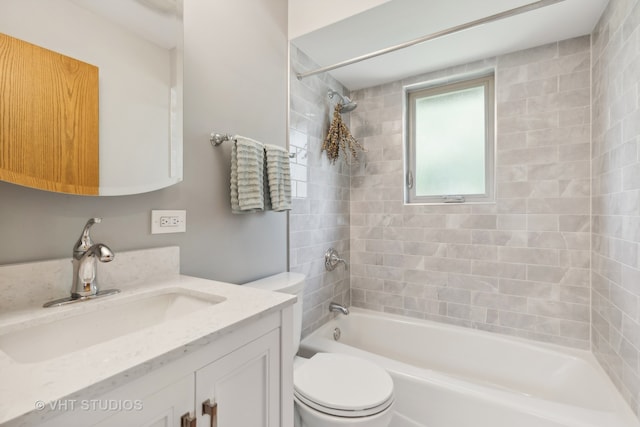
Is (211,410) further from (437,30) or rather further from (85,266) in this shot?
(437,30)

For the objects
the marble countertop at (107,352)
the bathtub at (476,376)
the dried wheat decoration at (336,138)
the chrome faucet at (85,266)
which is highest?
the dried wheat decoration at (336,138)

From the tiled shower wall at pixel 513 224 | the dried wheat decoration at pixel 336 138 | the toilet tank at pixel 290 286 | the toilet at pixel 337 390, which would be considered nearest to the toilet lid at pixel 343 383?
the toilet at pixel 337 390

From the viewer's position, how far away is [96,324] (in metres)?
0.86

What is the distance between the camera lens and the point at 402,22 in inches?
63.5

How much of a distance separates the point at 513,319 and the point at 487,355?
295 mm

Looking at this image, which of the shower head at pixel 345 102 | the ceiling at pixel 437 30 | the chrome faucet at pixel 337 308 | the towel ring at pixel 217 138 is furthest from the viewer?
the shower head at pixel 345 102

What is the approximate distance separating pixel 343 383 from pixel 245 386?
0.71 metres

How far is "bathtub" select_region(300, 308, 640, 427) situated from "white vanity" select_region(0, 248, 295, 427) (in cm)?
86

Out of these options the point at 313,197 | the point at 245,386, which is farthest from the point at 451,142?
the point at 245,386

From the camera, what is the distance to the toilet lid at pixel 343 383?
119cm

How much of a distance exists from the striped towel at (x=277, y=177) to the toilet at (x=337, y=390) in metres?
0.41

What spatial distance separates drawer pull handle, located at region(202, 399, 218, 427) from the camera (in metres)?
0.65

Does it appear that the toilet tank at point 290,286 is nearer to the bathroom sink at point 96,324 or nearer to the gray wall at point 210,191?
the gray wall at point 210,191

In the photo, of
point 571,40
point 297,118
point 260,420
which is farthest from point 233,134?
point 571,40
